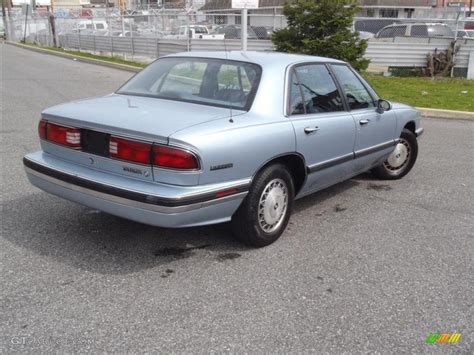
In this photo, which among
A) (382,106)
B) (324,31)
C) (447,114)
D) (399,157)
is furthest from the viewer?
A: (324,31)

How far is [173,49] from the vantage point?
19.9 metres

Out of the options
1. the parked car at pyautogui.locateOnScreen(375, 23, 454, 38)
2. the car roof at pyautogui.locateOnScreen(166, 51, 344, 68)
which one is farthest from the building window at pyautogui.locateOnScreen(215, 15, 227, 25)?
the car roof at pyautogui.locateOnScreen(166, 51, 344, 68)

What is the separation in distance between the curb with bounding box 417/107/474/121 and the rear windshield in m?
7.58

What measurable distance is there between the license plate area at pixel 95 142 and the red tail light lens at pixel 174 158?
456 millimetres

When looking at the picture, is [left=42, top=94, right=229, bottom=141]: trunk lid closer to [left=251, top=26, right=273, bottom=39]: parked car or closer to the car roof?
the car roof

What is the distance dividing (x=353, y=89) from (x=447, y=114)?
643 cm

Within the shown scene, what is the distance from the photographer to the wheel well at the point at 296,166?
414 cm

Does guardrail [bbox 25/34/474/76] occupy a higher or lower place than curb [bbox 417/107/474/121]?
higher

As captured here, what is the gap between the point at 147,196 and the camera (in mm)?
3367

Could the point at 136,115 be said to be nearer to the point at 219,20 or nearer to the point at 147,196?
the point at 147,196

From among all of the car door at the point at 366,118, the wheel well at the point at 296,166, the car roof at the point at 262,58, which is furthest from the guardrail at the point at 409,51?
the wheel well at the point at 296,166

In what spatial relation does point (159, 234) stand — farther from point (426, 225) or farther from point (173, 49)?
point (173, 49)

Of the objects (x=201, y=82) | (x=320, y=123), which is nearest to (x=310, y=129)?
(x=320, y=123)

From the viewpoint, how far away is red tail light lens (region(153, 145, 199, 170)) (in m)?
3.34
